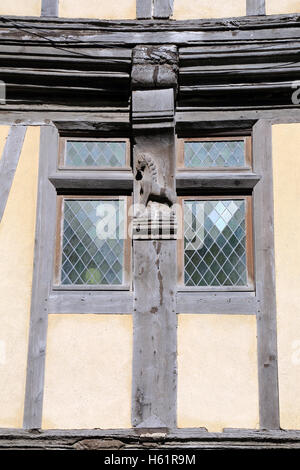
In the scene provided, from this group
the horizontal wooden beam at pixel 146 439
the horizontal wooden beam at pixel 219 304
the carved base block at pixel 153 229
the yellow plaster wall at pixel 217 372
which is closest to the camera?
the horizontal wooden beam at pixel 146 439

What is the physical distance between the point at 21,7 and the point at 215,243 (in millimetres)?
1951

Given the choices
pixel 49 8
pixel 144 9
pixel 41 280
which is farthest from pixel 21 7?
pixel 41 280

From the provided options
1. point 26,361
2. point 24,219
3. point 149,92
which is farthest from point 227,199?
point 26,361

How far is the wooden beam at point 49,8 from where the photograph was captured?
5203mm

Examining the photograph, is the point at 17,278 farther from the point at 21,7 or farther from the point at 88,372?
the point at 21,7

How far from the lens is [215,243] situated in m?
5.01

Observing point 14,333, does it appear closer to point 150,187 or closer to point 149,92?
point 150,187

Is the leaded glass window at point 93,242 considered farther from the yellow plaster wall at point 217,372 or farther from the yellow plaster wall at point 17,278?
the yellow plaster wall at point 217,372

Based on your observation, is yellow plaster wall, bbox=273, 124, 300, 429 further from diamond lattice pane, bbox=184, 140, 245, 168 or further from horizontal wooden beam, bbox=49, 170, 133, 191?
horizontal wooden beam, bbox=49, 170, 133, 191

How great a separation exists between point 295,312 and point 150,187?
1.14 metres

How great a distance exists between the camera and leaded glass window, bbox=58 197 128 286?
4992 millimetres

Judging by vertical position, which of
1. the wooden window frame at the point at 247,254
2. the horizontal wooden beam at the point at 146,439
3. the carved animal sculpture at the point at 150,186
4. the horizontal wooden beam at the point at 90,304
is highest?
the carved animal sculpture at the point at 150,186

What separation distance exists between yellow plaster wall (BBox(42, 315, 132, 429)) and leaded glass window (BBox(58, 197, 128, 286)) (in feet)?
0.95

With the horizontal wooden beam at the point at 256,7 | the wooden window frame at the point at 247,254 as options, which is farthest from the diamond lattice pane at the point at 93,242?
the horizontal wooden beam at the point at 256,7
